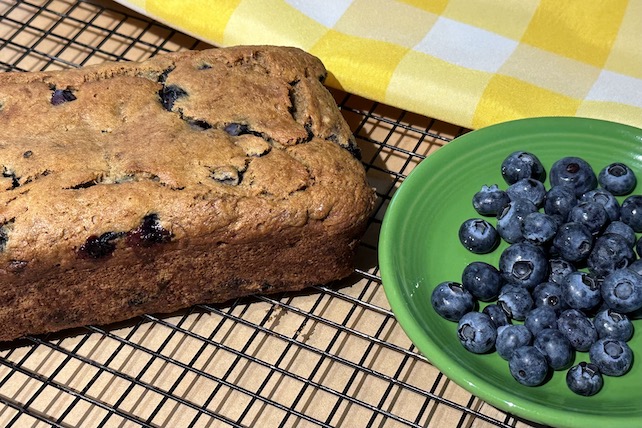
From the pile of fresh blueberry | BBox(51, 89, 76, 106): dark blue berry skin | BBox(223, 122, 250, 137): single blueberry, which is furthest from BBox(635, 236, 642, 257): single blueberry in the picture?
BBox(51, 89, 76, 106): dark blue berry skin

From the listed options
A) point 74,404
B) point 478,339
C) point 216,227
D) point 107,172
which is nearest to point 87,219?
point 107,172

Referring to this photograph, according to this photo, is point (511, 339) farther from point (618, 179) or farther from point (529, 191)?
point (618, 179)

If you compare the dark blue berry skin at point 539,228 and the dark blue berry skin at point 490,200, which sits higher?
the dark blue berry skin at point 539,228

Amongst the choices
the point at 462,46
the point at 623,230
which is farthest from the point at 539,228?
the point at 462,46

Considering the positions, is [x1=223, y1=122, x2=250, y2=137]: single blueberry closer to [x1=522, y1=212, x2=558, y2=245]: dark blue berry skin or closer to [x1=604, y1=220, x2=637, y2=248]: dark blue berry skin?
[x1=522, y1=212, x2=558, y2=245]: dark blue berry skin

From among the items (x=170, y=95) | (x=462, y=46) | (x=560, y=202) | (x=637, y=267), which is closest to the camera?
(x=637, y=267)

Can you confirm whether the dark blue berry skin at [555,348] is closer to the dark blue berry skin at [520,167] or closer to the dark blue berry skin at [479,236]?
the dark blue berry skin at [479,236]

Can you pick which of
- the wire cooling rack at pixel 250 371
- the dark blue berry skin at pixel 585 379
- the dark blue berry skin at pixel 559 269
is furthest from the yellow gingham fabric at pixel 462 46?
the dark blue berry skin at pixel 585 379
